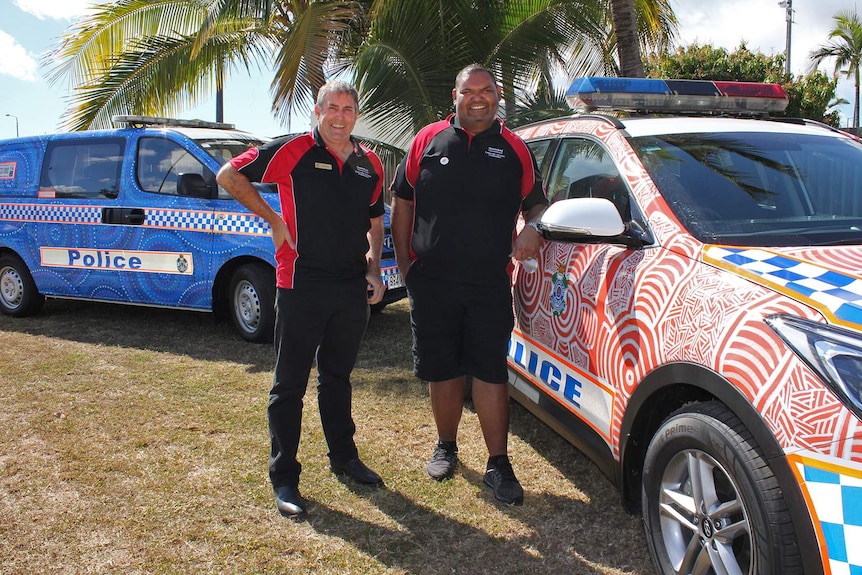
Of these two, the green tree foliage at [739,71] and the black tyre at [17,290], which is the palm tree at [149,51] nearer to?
the black tyre at [17,290]

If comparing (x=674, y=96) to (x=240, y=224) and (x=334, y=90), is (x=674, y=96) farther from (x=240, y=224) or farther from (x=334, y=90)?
(x=240, y=224)

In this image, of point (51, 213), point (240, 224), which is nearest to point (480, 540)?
point (240, 224)

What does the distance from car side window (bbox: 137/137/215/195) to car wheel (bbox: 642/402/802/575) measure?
194 inches

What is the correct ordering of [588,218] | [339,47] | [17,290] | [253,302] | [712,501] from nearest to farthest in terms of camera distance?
[712,501], [588,218], [253,302], [17,290], [339,47]

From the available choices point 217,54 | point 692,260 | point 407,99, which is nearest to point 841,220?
point 692,260

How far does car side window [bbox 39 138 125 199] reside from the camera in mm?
6652

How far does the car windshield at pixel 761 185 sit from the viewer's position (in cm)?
249

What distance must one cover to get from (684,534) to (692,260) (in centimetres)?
89

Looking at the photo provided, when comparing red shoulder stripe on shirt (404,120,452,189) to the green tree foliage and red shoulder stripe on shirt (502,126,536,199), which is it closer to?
red shoulder stripe on shirt (502,126,536,199)

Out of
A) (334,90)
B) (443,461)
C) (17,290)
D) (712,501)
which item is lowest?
(443,461)

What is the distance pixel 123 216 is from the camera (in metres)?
6.50

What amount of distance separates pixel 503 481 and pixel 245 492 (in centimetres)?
119

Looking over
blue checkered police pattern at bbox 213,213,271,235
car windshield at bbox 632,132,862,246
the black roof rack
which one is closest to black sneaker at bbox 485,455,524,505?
car windshield at bbox 632,132,862,246

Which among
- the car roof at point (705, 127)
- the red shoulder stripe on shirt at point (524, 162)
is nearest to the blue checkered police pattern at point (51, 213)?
the red shoulder stripe on shirt at point (524, 162)
